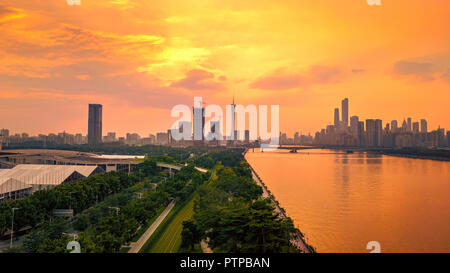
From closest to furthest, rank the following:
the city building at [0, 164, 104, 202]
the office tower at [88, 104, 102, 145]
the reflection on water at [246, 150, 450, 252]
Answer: the reflection on water at [246, 150, 450, 252]
the city building at [0, 164, 104, 202]
the office tower at [88, 104, 102, 145]

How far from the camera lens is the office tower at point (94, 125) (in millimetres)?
86375

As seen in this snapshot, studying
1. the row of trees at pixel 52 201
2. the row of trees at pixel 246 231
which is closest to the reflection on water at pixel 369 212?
the row of trees at pixel 246 231

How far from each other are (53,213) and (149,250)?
186 inches

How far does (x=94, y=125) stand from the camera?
86.8 meters

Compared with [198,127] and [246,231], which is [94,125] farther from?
[246,231]

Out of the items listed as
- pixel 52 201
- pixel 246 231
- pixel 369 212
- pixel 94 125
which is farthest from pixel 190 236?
pixel 94 125

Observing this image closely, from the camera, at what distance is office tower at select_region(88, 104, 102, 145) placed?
3401 inches

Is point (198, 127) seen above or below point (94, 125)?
below

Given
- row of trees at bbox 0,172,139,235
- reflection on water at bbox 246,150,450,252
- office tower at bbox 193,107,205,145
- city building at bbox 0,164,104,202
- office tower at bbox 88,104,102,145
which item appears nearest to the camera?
row of trees at bbox 0,172,139,235

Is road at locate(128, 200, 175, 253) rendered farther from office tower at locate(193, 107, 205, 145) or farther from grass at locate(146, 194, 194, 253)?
office tower at locate(193, 107, 205, 145)

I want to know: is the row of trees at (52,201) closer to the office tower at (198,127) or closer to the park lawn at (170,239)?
the park lawn at (170,239)

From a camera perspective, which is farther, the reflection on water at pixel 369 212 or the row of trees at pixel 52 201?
the reflection on water at pixel 369 212

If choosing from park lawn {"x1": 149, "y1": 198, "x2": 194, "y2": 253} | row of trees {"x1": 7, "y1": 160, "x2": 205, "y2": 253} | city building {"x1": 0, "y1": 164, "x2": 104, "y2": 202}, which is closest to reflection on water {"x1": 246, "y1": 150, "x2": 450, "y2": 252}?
park lawn {"x1": 149, "y1": 198, "x2": 194, "y2": 253}
